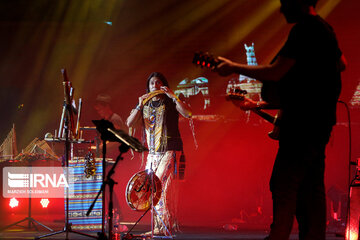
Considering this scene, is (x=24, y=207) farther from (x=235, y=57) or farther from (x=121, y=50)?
(x=235, y=57)

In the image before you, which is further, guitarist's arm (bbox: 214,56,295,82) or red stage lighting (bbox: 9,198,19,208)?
red stage lighting (bbox: 9,198,19,208)

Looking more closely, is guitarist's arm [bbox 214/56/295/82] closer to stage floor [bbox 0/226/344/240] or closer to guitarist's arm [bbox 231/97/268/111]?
guitarist's arm [bbox 231/97/268/111]

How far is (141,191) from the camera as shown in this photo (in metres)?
5.98

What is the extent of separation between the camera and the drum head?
591 cm

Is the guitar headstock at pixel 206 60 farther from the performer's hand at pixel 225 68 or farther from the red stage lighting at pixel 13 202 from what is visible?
the red stage lighting at pixel 13 202

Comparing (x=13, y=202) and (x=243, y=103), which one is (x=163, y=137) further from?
(x=13, y=202)

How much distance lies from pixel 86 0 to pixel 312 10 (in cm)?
662

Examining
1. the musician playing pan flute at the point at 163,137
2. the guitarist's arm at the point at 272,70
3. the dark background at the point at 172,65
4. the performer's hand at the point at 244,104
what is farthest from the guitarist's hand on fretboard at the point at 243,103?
the dark background at the point at 172,65

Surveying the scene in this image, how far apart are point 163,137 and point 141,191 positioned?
0.85 metres

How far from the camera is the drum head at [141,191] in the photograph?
5.91 meters

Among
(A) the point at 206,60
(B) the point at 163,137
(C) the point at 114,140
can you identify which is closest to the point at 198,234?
(B) the point at 163,137

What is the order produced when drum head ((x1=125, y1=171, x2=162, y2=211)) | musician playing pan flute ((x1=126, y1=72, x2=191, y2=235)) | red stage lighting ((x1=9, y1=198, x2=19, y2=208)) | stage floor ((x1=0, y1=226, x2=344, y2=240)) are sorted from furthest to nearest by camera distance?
red stage lighting ((x1=9, y1=198, x2=19, y2=208)) < musician playing pan flute ((x1=126, y1=72, x2=191, y2=235)) < stage floor ((x1=0, y1=226, x2=344, y2=240)) < drum head ((x1=125, y1=171, x2=162, y2=211))

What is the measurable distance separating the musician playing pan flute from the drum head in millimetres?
251

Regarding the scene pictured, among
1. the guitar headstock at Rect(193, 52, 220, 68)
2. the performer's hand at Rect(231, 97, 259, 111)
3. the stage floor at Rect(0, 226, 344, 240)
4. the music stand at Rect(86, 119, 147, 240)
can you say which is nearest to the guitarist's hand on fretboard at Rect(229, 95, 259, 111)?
the performer's hand at Rect(231, 97, 259, 111)
